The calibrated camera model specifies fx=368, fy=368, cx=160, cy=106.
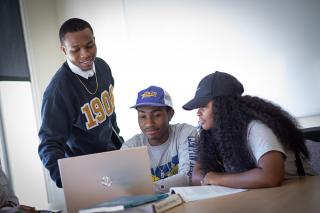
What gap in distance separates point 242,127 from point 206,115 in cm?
18

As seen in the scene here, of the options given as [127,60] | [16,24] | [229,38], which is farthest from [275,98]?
[16,24]

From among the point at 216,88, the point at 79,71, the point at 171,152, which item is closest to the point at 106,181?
the point at 216,88

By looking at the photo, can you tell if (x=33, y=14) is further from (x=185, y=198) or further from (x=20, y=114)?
(x=185, y=198)

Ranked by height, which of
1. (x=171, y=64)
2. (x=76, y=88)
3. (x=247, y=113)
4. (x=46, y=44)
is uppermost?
(x=46, y=44)

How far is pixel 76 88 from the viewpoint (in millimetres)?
1853

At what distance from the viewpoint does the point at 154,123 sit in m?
1.80

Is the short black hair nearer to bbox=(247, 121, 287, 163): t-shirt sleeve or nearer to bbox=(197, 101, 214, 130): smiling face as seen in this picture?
bbox=(197, 101, 214, 130): smiling face

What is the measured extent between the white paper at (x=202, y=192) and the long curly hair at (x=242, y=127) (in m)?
0.18

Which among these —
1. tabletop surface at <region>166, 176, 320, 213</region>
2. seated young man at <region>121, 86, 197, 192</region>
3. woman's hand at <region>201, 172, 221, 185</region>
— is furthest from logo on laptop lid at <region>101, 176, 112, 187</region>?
seated young man at <region>121, 86, 197, 192</region>

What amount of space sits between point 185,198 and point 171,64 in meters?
2.12

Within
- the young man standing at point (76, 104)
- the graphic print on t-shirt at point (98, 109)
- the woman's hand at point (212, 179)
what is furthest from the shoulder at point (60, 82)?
the woman's hand at point (212, 179)

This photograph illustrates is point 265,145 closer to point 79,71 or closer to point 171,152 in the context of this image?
point 171,152

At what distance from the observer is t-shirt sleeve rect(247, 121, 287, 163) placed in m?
1.24

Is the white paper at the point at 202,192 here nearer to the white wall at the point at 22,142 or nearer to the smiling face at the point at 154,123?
the smiling face at the point at 154,123
